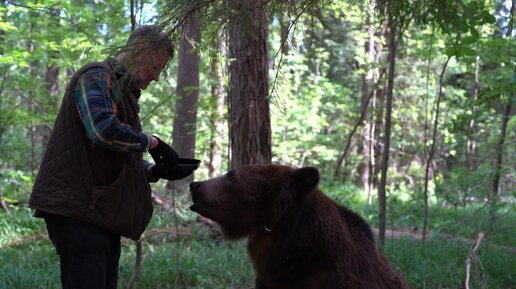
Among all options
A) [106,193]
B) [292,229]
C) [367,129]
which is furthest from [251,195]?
[367,129]

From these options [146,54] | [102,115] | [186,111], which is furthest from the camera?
[186,111]

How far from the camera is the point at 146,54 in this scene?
8.91 ft

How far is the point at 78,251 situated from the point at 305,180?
1.34 metres

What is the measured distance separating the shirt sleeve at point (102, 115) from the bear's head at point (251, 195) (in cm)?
44

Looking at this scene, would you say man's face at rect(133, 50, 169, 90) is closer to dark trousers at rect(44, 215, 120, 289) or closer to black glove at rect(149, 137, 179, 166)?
black glove at rect(149, 137, 179, 166)

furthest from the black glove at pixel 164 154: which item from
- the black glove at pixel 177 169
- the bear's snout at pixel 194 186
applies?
the bear's snout at pixel 194 186

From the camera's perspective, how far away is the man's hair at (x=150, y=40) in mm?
2646

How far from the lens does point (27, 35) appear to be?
29.4ft

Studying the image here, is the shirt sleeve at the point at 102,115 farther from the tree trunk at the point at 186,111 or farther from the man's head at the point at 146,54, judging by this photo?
the tree trunk at the point at 186,111

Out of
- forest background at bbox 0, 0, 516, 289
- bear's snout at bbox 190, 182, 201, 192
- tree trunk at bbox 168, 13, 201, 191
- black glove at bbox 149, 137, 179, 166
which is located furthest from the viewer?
tree trunk at bbox 168, 13, 201, 191

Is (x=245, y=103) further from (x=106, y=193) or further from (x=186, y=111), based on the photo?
(x=186, y=111)

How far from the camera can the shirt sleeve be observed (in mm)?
2473

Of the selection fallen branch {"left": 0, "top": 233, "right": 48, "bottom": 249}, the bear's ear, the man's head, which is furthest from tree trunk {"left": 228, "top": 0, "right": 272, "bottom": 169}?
the bear's ear

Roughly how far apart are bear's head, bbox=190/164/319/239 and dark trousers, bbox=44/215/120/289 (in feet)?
2.00
